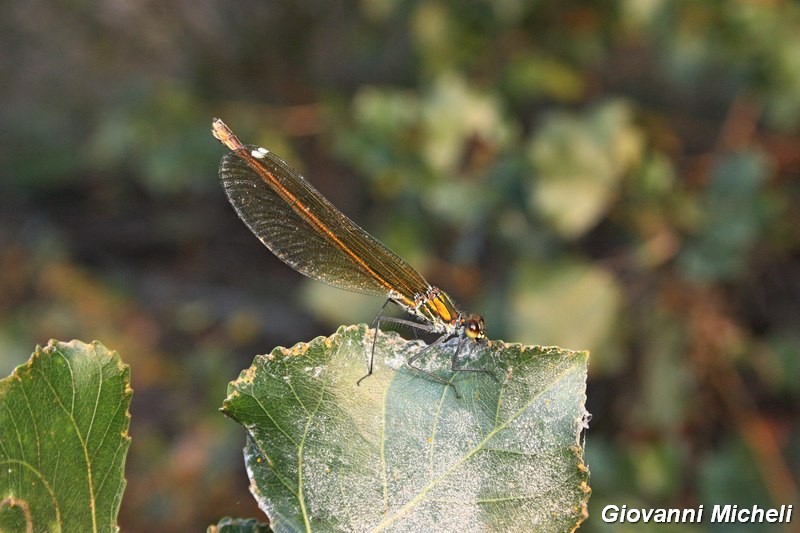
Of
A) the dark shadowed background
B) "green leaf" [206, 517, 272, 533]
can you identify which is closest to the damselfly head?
"green leaf" [206, 517, 272, 533]

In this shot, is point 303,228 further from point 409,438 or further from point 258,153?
point 409,438

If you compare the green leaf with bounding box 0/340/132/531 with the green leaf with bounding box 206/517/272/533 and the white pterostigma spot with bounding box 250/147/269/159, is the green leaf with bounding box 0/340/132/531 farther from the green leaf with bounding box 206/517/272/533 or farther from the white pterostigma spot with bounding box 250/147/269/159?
the white pterostigma spot with bounding box 250/147/269/159

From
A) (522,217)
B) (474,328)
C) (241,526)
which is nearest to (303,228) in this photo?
(474,328)

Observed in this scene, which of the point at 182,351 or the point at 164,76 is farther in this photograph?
the point at 164,76

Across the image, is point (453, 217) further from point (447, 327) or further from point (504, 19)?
point (447, 327)

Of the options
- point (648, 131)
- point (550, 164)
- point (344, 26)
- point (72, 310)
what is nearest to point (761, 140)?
point (648, 131)
